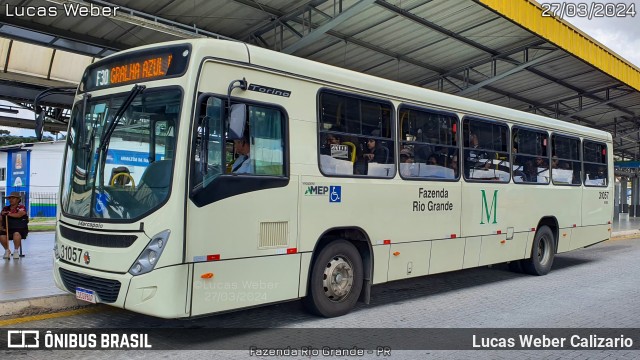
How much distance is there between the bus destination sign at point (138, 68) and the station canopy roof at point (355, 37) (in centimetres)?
399

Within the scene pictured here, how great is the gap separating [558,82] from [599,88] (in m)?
2.07

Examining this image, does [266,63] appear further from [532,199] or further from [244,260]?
[532,199]

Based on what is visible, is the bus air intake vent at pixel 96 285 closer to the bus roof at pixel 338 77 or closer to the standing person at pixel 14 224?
the bus roof at pixel 338 77

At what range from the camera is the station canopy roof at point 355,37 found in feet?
36.2

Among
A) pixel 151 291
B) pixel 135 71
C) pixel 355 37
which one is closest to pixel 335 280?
pixel 151 291

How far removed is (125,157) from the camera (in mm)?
5625

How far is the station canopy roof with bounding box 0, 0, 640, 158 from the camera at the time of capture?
11039mm

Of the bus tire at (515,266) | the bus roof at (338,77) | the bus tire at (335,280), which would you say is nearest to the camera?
the bus roof at (338,77)

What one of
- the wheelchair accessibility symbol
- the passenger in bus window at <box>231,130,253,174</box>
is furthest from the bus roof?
the wheelchair accessibility symbol

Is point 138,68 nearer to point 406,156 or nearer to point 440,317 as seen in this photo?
point 406,156

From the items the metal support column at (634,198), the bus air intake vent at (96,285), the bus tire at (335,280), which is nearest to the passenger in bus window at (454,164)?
the bus tire at (335,280)

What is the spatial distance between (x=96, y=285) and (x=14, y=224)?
20.6 ft

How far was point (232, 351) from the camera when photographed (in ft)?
18.0

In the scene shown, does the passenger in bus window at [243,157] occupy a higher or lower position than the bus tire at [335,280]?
higher
